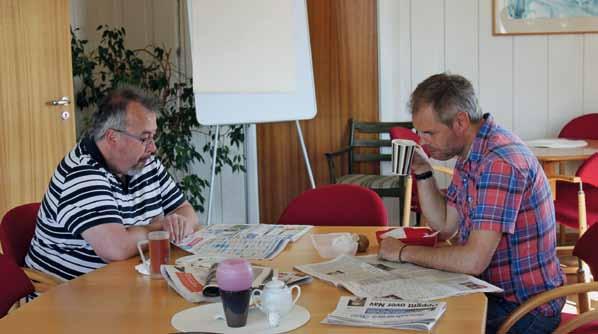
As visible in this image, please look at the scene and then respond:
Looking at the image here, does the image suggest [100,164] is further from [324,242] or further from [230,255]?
[324,242]

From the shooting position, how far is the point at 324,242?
7.11 ft

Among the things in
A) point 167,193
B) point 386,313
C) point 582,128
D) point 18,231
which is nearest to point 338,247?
point 386,313

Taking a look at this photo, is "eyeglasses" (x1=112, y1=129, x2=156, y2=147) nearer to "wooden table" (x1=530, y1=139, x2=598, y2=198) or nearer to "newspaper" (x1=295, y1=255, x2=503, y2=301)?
"newspaper" (x1=295, y1=255, x2=503, y2=301)

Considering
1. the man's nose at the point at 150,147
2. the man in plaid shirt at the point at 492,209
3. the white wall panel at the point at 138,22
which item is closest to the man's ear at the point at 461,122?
the man in plaid shirt at the point at 492,209

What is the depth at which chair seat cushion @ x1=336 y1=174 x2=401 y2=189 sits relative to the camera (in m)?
4.54

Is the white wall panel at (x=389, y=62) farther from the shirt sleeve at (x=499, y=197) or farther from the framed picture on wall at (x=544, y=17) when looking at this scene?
the shirt sleeve at (x=499, y=197)

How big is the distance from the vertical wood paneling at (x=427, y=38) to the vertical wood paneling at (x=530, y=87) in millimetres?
512

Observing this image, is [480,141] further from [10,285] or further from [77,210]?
[10,285]

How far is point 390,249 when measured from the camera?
1958 millimetres

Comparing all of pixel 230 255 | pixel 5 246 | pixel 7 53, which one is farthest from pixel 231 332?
pixel 7 53

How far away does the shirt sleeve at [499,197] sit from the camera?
72.7 inches

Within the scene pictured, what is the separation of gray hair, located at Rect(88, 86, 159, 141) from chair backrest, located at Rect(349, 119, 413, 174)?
2.68 meters

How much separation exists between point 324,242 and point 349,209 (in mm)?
579

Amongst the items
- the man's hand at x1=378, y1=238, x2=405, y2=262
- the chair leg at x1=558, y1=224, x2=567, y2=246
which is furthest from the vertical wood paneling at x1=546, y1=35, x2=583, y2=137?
the man's hand at x1=378, y1=238, x2=405, y2=262
